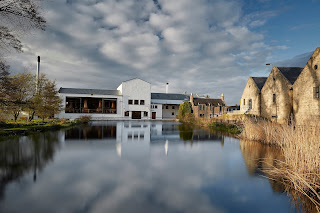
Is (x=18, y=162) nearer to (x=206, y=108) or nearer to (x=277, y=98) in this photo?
(x=277, y=98)

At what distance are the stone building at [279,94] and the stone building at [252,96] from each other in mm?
1097

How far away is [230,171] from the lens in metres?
6.35

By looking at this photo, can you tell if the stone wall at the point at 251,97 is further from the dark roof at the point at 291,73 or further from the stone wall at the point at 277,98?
the dark roof at the point at 291,73

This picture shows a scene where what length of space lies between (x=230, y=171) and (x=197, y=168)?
1.10m

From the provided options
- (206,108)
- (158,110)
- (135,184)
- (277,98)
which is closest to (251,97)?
(277,98)

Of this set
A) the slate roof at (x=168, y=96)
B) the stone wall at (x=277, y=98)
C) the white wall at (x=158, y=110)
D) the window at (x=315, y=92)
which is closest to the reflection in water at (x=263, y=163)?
the window at (x=315, y=92)

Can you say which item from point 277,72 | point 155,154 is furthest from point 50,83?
point 277,72

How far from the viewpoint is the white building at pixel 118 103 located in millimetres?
42125

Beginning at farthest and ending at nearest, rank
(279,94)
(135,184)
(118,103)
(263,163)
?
(118,103)
(279,94)
(263,163)
(135,184)

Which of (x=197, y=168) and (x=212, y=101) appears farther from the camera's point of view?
(x=212, y=101)

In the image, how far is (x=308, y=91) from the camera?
1761 cm

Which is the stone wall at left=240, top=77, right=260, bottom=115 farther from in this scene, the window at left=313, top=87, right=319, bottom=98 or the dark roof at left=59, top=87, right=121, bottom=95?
the dark roof at left=59, top=87, right=121, bottom=95

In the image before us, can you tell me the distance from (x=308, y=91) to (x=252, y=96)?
10860 millimetres

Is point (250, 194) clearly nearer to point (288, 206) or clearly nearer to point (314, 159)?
point (288, 206)
